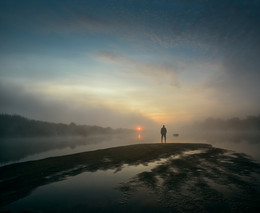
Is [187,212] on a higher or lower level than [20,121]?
lower

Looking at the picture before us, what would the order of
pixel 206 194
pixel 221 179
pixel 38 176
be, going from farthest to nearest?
pixel 38 176 < pixel 221 179 < pixel 206 194

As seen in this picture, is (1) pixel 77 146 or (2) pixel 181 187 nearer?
(2) pixel 181 187

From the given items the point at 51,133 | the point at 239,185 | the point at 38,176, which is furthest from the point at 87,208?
the point at 51,133

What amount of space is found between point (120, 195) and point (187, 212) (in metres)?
3.20

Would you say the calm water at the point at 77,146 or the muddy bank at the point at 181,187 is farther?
the calm water at the point at 77,146

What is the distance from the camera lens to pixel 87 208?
6.61 m

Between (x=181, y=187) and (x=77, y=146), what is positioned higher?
(x=181, y=187)

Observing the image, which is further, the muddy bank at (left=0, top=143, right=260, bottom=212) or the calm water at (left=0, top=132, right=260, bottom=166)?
the calm water at (left=0, top=132, right=260, bottom=166)

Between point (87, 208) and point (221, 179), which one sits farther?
point (221, 179)

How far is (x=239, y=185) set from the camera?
8664mm

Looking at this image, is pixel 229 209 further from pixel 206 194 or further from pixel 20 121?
pixel 20 121

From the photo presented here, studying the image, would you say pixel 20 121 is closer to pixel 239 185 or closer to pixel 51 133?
pixel 51 133

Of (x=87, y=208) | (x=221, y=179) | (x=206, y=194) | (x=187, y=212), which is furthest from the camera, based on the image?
(x=221, y=179)

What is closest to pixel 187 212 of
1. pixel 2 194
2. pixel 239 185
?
pixel 239 185
